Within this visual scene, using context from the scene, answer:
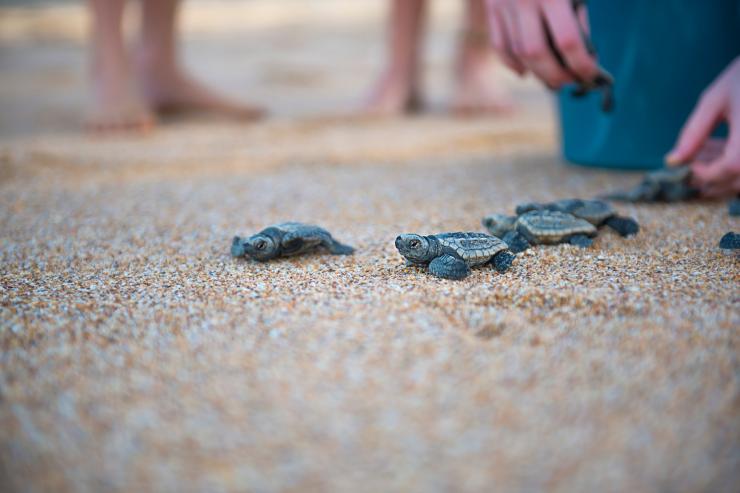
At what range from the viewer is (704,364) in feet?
3.56

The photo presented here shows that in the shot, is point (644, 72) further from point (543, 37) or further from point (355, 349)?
point (355, 349)

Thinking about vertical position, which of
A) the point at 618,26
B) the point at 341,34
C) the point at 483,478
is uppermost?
the point at 341,34

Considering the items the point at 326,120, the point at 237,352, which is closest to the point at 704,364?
the point at 237,352

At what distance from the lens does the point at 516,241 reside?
166 cm

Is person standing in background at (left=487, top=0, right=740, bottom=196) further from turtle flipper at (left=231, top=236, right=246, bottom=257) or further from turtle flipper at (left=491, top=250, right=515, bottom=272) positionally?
turtle flipper at (left=231, top=236, right=246, bottom=257)

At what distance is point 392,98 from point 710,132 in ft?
8.05

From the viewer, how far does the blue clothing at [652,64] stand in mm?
2217

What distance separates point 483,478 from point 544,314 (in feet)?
1.57

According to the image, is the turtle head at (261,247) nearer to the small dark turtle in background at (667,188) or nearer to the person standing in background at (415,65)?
the small dark turtle in background at (667,188)

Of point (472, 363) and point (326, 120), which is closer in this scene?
point (472, 363)

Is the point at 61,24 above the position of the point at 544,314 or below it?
above

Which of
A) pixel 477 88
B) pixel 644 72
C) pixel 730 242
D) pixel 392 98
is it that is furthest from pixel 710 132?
pixel 392 98

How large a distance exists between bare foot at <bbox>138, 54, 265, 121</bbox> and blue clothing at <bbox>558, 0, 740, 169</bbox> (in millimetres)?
2264

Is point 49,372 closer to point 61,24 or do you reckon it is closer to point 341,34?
point 341,34
